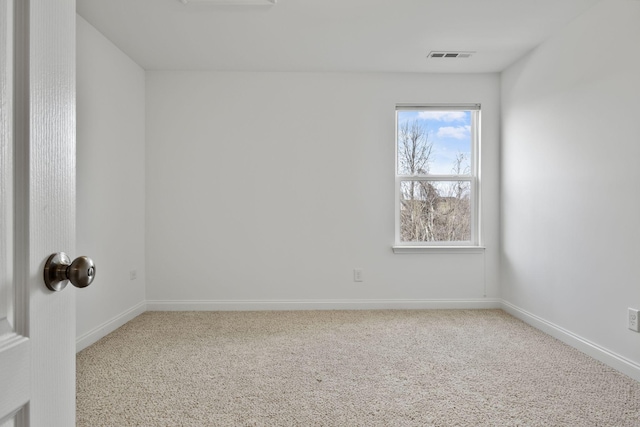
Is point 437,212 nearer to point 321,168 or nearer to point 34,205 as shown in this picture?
point 321,168

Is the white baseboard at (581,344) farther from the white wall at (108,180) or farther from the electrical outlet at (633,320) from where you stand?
the white wall at (108,180)

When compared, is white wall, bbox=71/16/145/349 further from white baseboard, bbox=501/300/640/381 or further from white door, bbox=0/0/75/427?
white baseboard, bbox=501/300/640/381

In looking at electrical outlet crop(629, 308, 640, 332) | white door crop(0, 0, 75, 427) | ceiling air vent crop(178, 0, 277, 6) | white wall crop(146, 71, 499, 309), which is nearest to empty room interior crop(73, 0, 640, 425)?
white wall crop(146, 71, 499, 309)

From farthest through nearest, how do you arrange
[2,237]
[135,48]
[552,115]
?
[135,48]
[552,115]
[2,237]

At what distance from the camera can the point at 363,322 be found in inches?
140

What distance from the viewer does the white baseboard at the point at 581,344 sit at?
243 centimetres

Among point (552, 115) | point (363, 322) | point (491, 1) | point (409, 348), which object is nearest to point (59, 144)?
point (409, 348)

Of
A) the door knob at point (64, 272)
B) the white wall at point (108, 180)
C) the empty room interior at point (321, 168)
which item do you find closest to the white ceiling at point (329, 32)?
the empty room interior at point (321, 168)

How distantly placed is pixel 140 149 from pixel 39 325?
3.66 m

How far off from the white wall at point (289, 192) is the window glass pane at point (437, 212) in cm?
21

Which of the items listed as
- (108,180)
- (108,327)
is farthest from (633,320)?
(108,180)

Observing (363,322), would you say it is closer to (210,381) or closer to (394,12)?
(210,381)

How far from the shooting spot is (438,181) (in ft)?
13.7

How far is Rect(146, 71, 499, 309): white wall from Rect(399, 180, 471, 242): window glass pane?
210 millimetres
